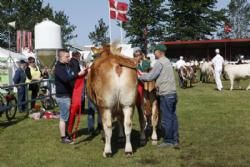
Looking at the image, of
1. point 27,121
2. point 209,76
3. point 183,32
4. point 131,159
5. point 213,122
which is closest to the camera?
point 131,159

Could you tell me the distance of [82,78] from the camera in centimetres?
1045

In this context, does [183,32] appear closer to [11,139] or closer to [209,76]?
[209,76]

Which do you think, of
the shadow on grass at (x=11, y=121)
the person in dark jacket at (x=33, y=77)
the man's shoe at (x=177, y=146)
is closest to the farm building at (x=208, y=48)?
the person in dark jacket at (x=33, y=77)

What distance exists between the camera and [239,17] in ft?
432

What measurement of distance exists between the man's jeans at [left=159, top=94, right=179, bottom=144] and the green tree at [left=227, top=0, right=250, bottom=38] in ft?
407

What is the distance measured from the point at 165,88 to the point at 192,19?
76.4 m

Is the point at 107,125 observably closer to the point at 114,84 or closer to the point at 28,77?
the point at 114,84

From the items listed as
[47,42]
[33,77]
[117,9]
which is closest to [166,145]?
[33,77]

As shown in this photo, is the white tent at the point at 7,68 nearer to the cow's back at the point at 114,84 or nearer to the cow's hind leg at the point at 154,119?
the cow's hind leg at the point at 154,119

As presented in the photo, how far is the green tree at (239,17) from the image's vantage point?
430ft

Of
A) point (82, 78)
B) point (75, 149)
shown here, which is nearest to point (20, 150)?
point (75, 149)

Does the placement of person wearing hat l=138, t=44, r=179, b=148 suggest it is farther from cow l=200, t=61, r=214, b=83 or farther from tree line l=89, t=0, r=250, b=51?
tree line l=89, t=0, r=250, b=51

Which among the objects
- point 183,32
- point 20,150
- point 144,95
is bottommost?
point 20,150

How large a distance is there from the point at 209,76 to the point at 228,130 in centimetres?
2131
